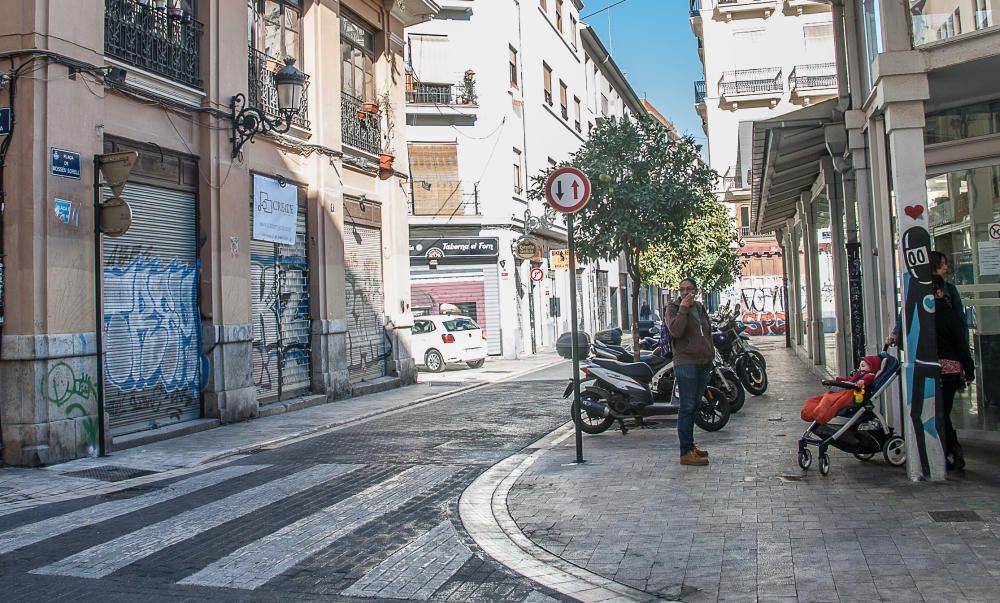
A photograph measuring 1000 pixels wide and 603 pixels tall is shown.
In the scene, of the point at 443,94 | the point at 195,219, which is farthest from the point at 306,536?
the point at 443,94

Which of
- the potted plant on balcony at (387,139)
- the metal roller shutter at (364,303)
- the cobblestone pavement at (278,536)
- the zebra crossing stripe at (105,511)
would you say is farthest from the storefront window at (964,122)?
the potted plant on balcony at (387,139)

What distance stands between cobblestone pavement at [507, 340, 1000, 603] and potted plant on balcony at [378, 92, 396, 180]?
1124 cm

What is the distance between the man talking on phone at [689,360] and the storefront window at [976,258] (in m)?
2.55

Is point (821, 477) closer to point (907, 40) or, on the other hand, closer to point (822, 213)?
point (907, 40)

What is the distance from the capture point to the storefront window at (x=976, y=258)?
315 inches

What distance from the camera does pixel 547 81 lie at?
35344 millimetres

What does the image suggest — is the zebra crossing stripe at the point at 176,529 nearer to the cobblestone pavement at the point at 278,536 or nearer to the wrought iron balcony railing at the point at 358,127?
the cobblestone pavement at the point at 278,536

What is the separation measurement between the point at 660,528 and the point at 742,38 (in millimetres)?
39544

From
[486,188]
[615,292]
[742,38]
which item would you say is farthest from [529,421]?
[615,292]

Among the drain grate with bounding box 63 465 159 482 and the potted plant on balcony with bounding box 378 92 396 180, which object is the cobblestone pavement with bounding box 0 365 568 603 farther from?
the potted plant on balcony with bounding box 378 92 396 180

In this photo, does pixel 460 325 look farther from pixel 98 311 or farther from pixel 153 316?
pixel 98 311

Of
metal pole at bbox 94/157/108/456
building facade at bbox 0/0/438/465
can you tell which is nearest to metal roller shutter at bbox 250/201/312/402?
building facade at bbox 0/0/438/465

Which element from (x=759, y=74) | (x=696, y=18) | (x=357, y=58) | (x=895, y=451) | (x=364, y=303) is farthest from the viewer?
(x=696, y=18)

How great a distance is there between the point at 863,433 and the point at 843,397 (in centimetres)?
39
